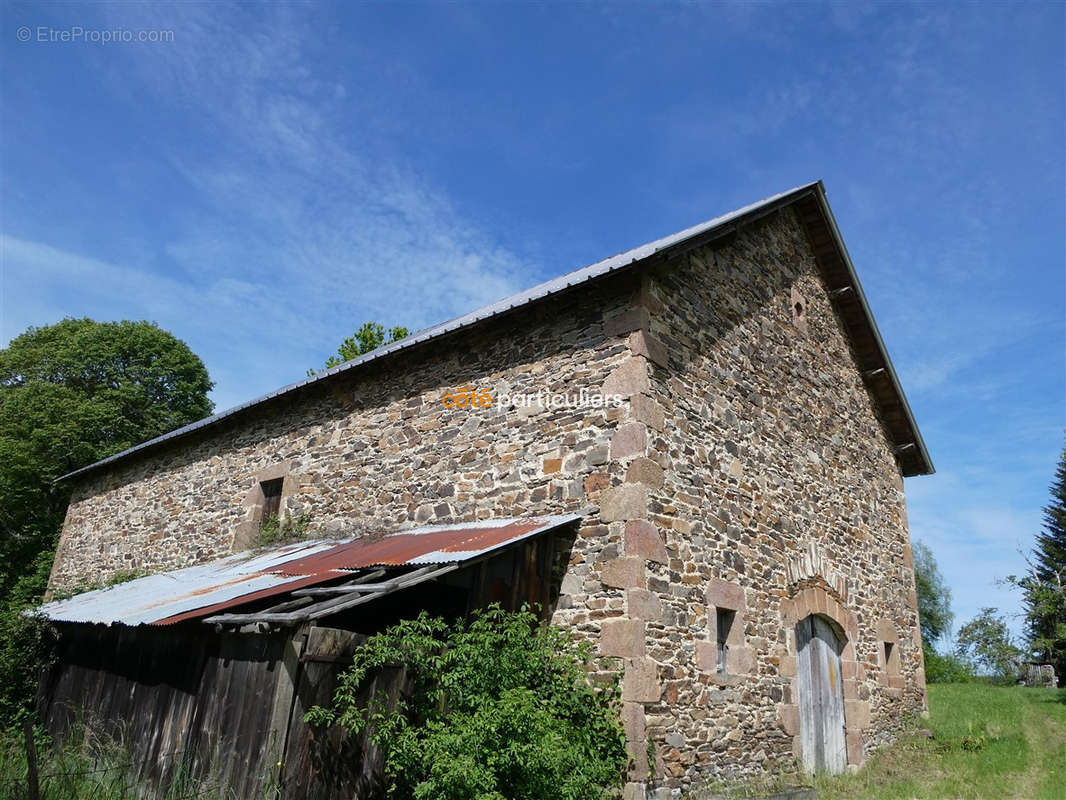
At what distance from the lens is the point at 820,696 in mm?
9500

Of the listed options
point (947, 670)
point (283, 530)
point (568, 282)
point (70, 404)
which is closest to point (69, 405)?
point (70, 404)

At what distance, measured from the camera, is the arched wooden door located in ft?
29.8

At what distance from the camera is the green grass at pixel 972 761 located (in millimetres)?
8367

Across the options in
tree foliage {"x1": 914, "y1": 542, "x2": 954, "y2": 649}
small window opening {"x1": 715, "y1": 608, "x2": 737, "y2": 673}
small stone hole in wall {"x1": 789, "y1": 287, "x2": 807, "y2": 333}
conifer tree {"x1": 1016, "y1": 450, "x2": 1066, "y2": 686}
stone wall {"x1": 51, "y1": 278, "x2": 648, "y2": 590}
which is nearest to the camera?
small window opening {"x1": 715, "y1": 608, "x2": 737, "y2": 673}

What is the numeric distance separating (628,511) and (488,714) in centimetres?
235

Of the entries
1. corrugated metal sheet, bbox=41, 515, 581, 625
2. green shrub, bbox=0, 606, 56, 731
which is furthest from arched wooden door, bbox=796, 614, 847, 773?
green shrub, bbox=0, 606, 56, 731

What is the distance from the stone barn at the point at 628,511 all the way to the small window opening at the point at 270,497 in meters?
0.05

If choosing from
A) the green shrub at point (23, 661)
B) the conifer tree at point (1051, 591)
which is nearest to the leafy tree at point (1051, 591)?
the conifer tree at point (1051, 591)

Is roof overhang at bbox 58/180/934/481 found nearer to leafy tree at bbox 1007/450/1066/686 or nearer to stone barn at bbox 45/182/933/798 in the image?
stone barn at bbox 45/182/933/798

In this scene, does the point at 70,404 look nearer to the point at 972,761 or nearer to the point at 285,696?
the point at 285,696

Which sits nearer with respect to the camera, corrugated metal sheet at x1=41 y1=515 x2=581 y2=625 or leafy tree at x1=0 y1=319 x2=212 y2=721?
corrugated metal sheet at x1=41 y1=515 x2=581 y2=625

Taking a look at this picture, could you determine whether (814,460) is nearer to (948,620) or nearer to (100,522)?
(100,522)

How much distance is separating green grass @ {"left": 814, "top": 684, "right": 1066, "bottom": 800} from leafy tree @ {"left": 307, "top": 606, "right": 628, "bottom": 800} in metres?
3.57

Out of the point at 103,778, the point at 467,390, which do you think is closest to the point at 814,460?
the point at 467,390
